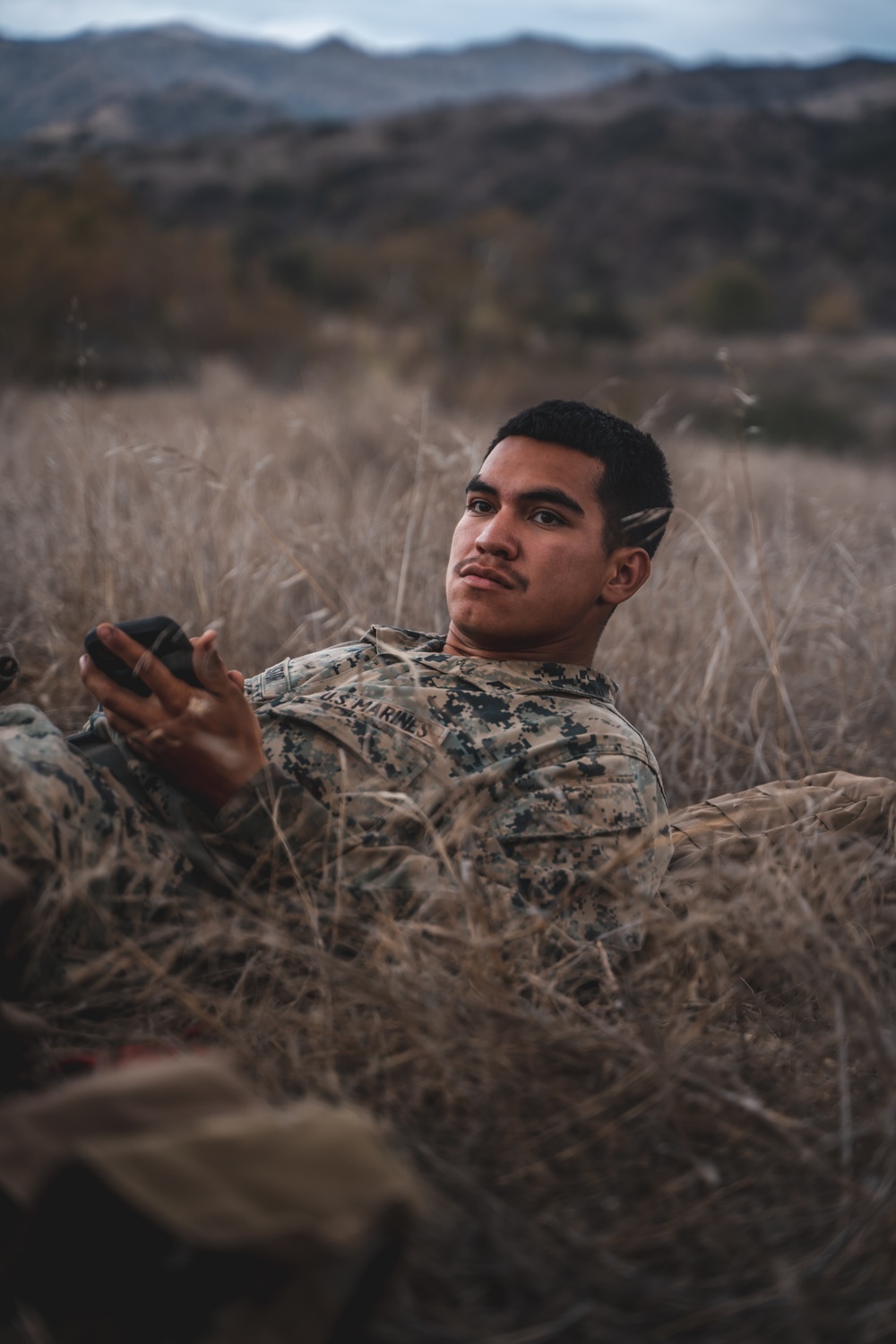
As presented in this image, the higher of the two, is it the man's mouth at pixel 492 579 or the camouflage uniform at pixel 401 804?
the man's mouth at pixel 492 579

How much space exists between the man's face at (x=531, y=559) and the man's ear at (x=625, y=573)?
0.01 meters

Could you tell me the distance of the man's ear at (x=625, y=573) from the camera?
2.27 metres

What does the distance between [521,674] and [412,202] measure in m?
37.3

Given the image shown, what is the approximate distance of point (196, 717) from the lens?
1724mm

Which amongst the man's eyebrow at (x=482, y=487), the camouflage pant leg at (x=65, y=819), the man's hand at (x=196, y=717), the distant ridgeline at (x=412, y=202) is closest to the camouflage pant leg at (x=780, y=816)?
the man's eyebrow at (x=482, y=487)

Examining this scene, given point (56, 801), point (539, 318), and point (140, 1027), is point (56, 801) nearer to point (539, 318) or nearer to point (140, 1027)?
point (140, 1027)

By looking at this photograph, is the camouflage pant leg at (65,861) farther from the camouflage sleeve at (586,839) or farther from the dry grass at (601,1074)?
the camouflage sleeve at (586,839)

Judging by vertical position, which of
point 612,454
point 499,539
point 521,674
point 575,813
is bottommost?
point 575,813

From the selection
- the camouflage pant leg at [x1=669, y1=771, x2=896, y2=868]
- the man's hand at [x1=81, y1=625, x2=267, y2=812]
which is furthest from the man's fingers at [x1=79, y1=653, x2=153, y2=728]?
the camouflage pant leg at [x1=669, y1=771, x2=896, y2=868]

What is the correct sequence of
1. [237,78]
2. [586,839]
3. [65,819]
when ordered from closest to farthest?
1. [65,819]
2. [586,839]
3. [237,78]

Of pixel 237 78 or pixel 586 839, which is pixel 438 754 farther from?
pixel 237 78

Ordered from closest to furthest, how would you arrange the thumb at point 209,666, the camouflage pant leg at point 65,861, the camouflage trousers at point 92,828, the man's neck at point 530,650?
the camouflage pant leg at point 65,861, the camouflage trousers at point 92,828, the thumb at point 209,666, the man's neck at point 530,650

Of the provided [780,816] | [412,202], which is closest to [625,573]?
[780,816]

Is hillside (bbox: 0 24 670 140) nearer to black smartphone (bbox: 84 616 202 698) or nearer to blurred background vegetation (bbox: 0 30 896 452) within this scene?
blurred background vegetation (bbox: 0 30 896 452)
